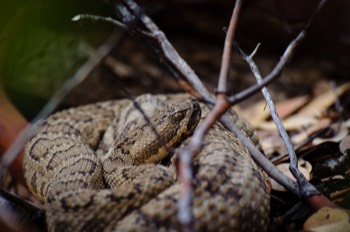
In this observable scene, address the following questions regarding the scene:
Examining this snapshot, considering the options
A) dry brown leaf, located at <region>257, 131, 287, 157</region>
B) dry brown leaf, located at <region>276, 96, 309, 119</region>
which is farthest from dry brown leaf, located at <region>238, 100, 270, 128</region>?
dry brown leaf, located at <region>257, 131, 287, 157</region>

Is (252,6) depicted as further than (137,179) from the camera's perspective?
Yes

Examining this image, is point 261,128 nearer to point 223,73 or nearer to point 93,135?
point 93,135

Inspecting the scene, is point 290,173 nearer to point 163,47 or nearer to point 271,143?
point 271,143

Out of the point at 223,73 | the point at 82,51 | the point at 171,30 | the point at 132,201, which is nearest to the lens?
the point at 223,73

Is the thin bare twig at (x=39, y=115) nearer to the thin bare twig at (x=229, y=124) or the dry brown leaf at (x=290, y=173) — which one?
the thin bare twig at (x=229, y=124)

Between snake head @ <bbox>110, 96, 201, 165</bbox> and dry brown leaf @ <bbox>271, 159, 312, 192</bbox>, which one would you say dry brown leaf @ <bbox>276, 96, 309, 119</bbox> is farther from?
snake head @ <bbox>110, 96, 201, 165</bbox>

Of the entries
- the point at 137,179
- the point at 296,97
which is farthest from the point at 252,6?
the point at 137,179

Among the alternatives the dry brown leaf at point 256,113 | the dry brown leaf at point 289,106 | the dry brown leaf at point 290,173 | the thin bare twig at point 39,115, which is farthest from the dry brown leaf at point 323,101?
the thin bare twig at point 39,115
